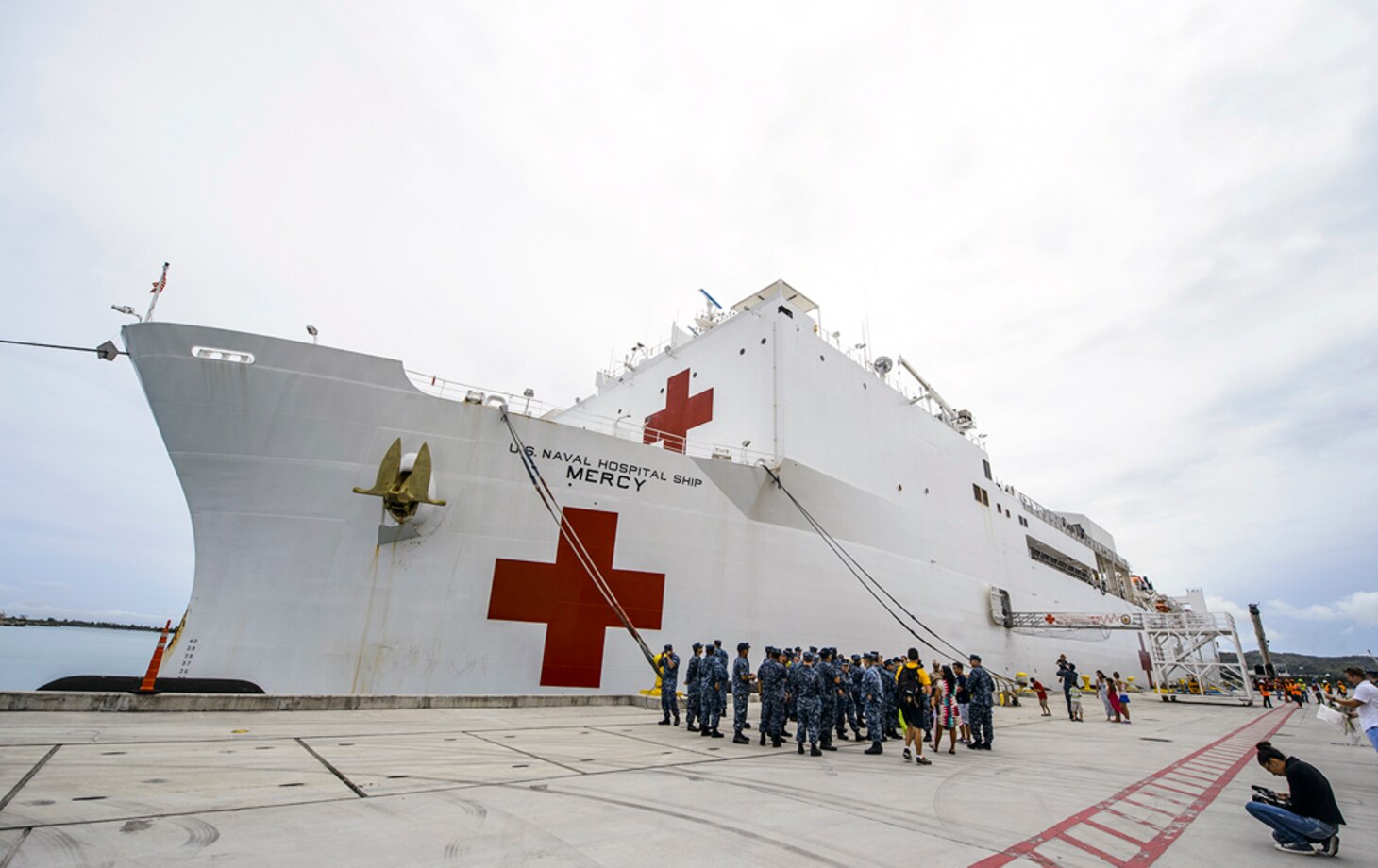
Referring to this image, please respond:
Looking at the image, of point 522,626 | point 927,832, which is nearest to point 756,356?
point 522,626

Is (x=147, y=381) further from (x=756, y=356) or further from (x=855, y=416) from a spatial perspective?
(x=855, y=416)

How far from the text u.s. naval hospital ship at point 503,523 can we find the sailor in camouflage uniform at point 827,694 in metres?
3.15

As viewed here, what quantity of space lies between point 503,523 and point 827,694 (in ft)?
14.7

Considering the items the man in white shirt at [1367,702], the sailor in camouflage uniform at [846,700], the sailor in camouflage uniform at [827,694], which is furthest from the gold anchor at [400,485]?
the man in white shirt at [1367,702]

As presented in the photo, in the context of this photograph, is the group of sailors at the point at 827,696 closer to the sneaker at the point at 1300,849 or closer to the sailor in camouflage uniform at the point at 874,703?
the sailor in camouflage uniform at the point at 874,703

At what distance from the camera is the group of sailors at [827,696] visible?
538 cm

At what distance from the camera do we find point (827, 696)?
19.5 feet

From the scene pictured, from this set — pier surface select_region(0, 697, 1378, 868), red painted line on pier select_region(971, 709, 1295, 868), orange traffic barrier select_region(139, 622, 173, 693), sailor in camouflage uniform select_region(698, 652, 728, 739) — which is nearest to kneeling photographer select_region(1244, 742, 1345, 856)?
pier surface select_region(0, 697, 1378, 868)

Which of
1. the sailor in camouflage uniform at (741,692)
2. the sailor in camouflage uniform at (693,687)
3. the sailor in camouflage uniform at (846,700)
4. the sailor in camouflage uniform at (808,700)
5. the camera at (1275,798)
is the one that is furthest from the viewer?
the sailor in camouflage uniform at (846,700)

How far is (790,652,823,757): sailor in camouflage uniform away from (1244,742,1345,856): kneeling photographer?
2.99 m

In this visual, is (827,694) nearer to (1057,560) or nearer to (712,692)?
(712,692)

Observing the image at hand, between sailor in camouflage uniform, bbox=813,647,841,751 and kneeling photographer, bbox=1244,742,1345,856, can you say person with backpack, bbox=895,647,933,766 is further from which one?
kneeling photographer, bbox=1244,742,1345,856

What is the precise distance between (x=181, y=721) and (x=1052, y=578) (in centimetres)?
2420

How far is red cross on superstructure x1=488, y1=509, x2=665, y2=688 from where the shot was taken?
7719 millimetres
